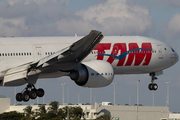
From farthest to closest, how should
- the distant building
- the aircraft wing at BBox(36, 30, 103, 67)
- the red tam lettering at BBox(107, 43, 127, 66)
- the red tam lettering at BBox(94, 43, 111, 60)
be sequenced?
1. the distant building
2. the red tam lettering at BBox(107, 43, 127, 66)
3. the red tam lettering at BBox(94, 43, 111, 60)
4. the aircraft wing at BBox(36, 30, 103, 67)

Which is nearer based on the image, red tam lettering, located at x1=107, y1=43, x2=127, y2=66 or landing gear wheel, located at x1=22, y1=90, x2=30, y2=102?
landing gear wheel, located at x1=22, y1=90, x2=30, y2=102

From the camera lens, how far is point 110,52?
132 ft

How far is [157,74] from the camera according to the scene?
152 feet

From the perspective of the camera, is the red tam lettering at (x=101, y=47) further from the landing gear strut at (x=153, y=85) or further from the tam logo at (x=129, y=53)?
the landing gear strut at (x=153, y=85)

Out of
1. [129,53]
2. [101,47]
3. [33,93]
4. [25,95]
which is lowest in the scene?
[25,95]

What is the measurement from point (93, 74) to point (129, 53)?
5.87m

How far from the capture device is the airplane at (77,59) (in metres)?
34.6

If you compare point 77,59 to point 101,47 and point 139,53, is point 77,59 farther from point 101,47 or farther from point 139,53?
point 139,53

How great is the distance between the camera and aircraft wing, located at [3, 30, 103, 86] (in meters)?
30.8

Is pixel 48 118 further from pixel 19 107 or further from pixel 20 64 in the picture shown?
pixel 20 64

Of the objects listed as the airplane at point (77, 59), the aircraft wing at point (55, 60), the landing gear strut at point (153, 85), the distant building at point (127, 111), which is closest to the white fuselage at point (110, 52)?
the airplane at point (77, 59)

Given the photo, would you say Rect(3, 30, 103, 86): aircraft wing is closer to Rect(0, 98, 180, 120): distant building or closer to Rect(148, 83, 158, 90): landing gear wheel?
Rect(148, 83, 158, 90): landing gear wheel

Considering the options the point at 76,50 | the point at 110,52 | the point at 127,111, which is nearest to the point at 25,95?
the point at 110,52

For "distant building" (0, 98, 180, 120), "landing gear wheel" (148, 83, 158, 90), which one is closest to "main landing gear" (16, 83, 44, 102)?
"landing gear wheel" (148, 83, 158, 90)
